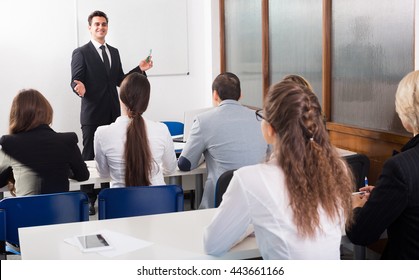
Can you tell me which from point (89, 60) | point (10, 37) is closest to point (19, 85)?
point (10, 37)

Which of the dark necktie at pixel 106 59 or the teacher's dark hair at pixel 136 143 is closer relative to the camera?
the teacher's dark hair at pixel 136 143

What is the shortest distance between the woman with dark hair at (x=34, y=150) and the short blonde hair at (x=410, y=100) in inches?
73.6

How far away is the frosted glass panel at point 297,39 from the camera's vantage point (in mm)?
4910

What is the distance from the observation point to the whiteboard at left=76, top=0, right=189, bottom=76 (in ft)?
A: 21.6

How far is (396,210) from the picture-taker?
2145mm

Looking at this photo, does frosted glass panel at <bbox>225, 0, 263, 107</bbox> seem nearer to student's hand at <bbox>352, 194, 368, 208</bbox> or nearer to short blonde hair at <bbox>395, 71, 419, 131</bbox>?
student's hand at <bbox>352, 194, 368, 208</bbox>

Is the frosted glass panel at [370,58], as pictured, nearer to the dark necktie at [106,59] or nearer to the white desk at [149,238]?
the white desk at [149,238]

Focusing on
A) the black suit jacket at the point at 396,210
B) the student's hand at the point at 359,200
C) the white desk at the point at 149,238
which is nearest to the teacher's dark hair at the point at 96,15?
the white desk at the point at 149,238

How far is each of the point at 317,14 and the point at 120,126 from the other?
2097mm

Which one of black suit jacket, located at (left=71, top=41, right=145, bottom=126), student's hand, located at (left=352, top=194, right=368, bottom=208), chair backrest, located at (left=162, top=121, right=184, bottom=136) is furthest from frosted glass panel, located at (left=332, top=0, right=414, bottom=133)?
black suit jacket, located at (left=71, top=41, right=145, bottom=126)

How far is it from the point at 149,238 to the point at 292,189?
0.73 meters

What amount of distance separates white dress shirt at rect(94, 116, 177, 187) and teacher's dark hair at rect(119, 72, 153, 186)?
50mm

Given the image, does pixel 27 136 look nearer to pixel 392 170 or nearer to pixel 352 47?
pixel 392 170
